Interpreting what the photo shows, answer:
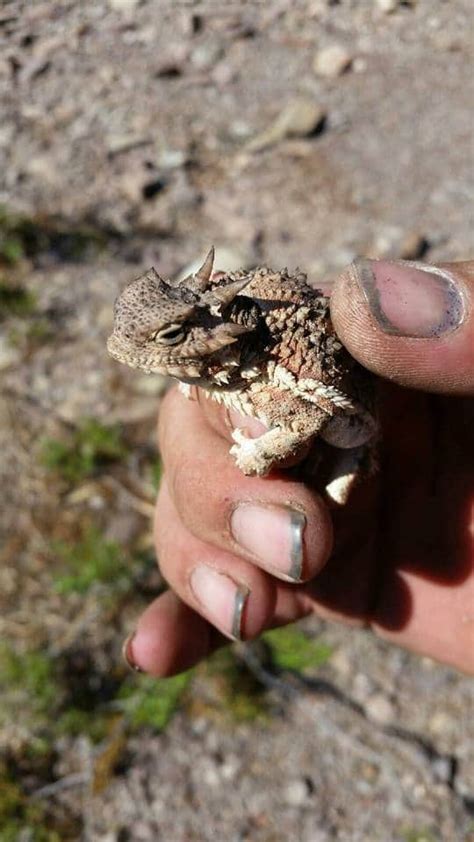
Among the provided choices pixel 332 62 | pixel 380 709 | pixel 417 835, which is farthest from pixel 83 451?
pixel 332 62

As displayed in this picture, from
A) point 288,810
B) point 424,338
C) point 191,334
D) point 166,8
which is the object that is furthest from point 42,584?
point 166,8

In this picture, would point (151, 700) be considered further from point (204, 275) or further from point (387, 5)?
point (387, 5)

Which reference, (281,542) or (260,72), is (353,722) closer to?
(281,542)

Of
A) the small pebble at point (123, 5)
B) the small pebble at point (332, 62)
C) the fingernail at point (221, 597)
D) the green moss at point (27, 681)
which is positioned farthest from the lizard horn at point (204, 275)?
the small pebble at point (332, 62)

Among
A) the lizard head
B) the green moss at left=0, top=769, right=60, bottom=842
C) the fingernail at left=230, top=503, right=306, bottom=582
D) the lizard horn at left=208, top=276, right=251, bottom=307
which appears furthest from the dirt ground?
the lizard horn at left=208, top=276, right=251, bottom=307

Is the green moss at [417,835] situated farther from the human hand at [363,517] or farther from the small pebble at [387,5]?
the small pebble at [387,5]

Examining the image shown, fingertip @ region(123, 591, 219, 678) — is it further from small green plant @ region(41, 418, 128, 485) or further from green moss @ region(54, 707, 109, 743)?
small green plant @ region(41, 418, 128, 485)
